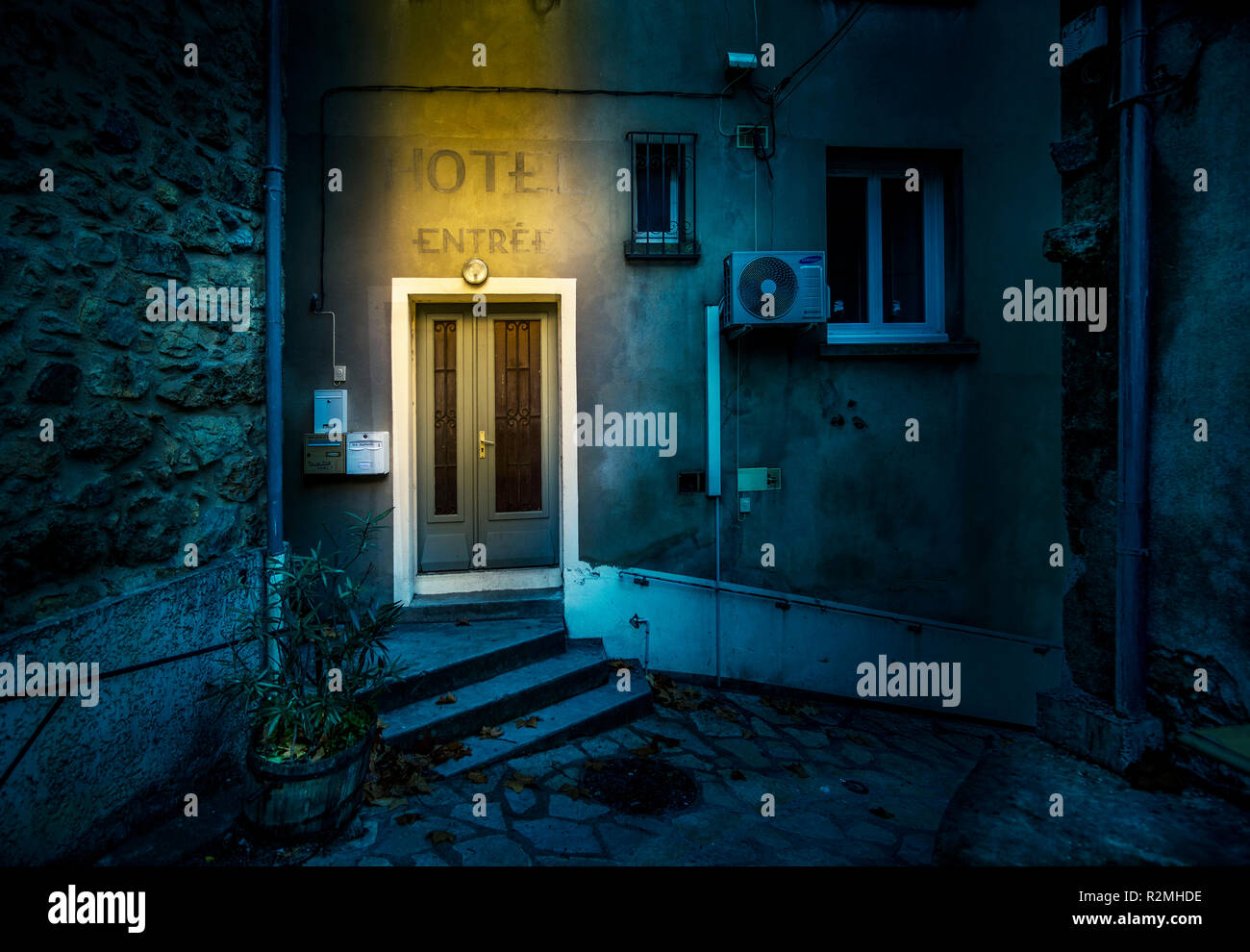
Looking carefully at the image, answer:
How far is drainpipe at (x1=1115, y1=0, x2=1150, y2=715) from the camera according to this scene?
2492 millimetres

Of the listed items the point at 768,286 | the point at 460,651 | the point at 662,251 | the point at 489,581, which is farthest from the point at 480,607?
the point at 768,286

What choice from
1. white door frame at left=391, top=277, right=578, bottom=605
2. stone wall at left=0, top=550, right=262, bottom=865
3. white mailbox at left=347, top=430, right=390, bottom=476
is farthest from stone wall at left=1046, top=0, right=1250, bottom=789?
white mailbox at left=347, top=430, right=390, bottom=476

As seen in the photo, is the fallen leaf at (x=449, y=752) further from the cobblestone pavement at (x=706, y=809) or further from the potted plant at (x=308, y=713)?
the potted plant at (x=308, y=713)

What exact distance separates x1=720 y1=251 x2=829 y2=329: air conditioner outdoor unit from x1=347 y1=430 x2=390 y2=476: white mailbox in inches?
116

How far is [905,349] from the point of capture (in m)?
5.60

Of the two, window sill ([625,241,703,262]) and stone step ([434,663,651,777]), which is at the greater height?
window sill ([625,241,703,262])

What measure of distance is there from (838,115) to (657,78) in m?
1.60

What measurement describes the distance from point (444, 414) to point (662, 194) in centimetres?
262

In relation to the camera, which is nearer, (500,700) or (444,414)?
(500,700)

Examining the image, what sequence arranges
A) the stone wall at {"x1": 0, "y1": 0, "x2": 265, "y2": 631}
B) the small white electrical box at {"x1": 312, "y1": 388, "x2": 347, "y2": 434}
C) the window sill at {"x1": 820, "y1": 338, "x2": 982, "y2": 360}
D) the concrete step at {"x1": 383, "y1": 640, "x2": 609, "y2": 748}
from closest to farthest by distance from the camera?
the stone wall at {"x1": 0, "y1": 0, "x2": 265, "y2": 631}, the concrete step at {"x1": 383, "y1": 640, "x2": 609, "y2": 748}, the small white electrical box at {"x1": 312, "y1": 388, "x2": 347, "y2": 434}, the window sill at {"x1": 820, "y1": 338, "x2": 982, "y2": 360}

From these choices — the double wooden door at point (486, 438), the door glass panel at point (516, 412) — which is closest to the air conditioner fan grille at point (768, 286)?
the double wooden door at point (486, 438)

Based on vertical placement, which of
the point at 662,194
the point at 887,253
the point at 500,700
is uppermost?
the point at 662,194

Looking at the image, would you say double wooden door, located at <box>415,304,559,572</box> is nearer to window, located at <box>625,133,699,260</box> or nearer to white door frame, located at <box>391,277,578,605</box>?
white door frame, located at <box>391,277,578,605</box>

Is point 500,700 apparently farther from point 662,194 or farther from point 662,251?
point 662,194
